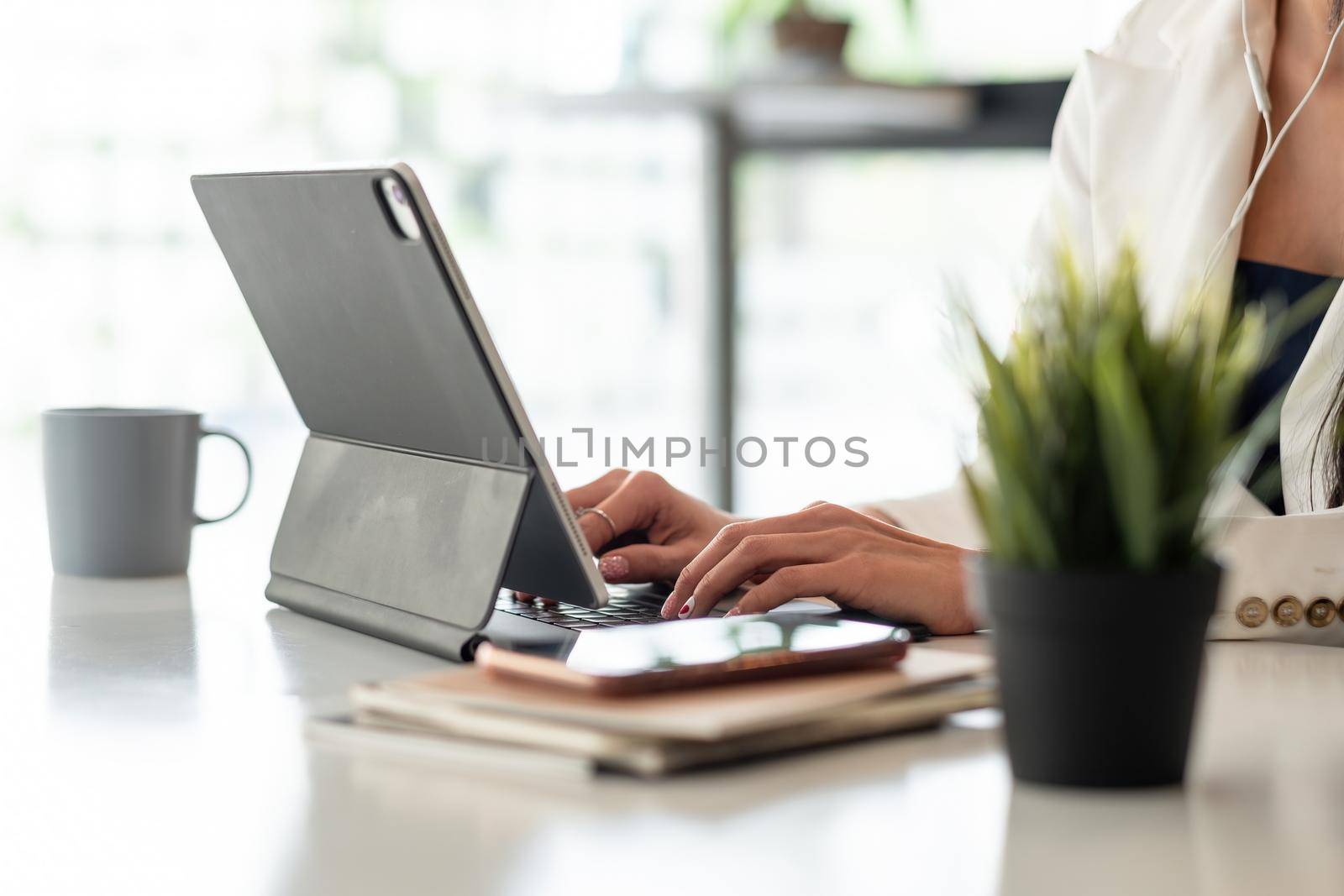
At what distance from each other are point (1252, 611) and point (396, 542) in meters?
0.58

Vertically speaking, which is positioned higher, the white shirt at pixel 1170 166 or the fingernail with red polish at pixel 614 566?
the white shirt at pixel 1170 166

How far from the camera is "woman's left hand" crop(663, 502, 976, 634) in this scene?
0.91 metres

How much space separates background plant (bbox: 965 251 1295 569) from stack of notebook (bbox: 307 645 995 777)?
3.9 inches

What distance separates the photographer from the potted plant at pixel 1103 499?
1.77 feet

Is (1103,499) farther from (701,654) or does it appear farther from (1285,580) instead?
(1285,580)

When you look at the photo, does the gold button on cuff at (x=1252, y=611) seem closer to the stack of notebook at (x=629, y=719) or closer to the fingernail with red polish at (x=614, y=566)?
the stack of notebook at (x=629, y=719)

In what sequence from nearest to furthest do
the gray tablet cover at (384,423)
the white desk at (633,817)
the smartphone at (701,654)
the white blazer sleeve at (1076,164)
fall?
1. the white desk at (633,817)
2. the smartphone at (701,654)
3. the gray tablet cover at (384,423)
4. the white blazer sleeve at (1076,164)

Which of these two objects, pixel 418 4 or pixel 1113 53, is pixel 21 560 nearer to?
pixel 1113 53

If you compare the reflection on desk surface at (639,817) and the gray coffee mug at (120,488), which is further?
the gray coffee mug at (120,488)

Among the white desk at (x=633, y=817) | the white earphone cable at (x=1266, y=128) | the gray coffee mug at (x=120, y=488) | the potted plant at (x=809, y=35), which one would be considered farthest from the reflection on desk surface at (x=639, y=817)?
the potted plant at (x=809, y=35)

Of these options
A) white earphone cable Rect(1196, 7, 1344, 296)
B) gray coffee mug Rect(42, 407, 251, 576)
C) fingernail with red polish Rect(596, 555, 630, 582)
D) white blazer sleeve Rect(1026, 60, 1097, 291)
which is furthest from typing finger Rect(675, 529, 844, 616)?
white blazer sleeve Rect(1026, 60, 1097, 291)

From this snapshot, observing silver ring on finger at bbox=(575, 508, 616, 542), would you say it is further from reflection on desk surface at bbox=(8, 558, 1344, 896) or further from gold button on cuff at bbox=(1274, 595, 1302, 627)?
gold button on cuff at bbox=(1274, 595, 1302, 627)

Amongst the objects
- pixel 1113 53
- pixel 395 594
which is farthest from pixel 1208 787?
pixel 1113 53

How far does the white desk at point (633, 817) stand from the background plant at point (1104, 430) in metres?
0.11
